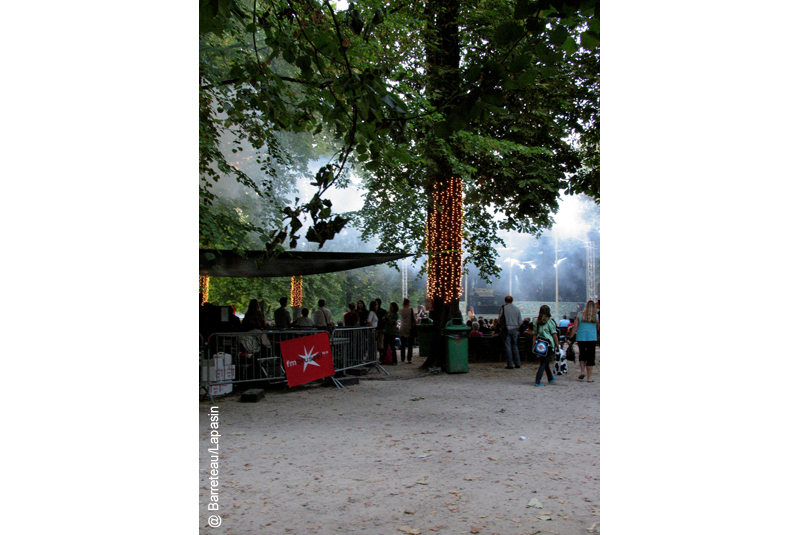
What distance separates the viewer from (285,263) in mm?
9258

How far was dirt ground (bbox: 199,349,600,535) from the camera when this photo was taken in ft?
10.9

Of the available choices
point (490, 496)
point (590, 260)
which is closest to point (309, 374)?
point (490, 496)

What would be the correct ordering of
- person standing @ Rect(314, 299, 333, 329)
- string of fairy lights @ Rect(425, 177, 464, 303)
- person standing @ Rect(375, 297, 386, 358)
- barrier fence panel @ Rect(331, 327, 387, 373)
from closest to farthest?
barrier fence panel @ Rect(331, 327, 387, 373)
person standing @ Rect(314, 299, 333, 329)
string of fairy lights @ Rect(425, 177, 464, 303)
person standing @ Rect(375, 297, 386, 358)

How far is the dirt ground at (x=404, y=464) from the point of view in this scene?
3334 mm

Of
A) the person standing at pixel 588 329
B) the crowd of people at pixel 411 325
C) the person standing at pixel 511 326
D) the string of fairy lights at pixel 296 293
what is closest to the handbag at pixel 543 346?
the crowd of people at pixel 411 325

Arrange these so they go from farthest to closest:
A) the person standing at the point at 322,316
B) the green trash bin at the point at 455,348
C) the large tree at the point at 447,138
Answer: the person standing at the point at 322,316 < the green trash bin at the point at 455,348 < the large tree at the point at 447,138

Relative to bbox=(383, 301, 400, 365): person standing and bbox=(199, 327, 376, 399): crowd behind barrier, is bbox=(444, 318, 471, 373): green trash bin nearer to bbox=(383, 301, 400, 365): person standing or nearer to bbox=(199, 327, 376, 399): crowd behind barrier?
bbox=(383, 301, 400, 365): person standing

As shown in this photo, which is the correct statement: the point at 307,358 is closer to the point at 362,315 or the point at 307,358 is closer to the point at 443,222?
the point at 443,222

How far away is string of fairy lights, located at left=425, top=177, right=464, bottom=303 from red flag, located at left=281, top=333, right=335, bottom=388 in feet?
11.0

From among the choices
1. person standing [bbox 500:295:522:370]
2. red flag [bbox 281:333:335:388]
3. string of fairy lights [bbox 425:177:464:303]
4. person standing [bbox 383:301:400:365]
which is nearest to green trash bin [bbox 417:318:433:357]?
person standing [bbox 383:301:400:365]

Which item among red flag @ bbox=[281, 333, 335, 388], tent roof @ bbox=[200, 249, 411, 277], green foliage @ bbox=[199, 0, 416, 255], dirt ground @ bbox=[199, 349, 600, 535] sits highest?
green foliage @ bbox=[199, 0, 416, 255]

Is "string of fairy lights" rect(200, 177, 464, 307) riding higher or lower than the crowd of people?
higher

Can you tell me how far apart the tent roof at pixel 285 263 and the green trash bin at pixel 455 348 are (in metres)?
1.88

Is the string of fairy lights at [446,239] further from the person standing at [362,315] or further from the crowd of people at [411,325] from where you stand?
the person standing at [362,315]
